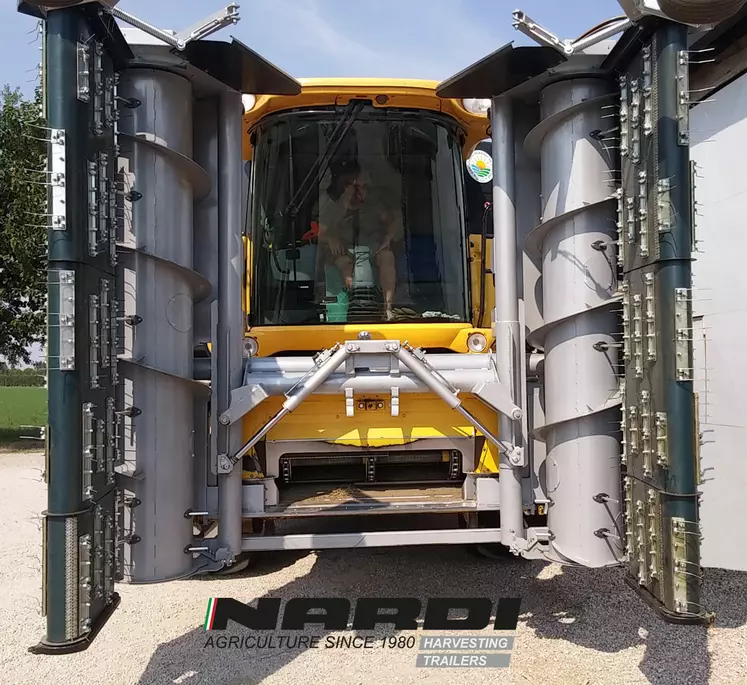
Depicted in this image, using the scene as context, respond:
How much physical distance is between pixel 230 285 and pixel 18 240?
8.84 meters

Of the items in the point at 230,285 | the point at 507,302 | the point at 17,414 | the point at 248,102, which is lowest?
the point at 17,414

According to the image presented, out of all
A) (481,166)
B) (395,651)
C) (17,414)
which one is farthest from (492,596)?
(17,414)

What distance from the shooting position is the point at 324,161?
3.69 m

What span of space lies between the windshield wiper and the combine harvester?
14mm

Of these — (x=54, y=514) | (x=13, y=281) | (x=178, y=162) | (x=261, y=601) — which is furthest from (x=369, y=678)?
(x=13, y=281)

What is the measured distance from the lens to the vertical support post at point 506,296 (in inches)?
123

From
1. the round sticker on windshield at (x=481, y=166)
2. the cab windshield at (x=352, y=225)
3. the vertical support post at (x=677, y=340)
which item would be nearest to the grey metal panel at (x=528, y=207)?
the cab windshield at (x=352, y=225)

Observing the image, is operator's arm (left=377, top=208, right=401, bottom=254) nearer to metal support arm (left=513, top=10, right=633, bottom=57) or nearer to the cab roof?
the cab roof

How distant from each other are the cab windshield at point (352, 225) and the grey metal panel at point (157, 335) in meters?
0.84

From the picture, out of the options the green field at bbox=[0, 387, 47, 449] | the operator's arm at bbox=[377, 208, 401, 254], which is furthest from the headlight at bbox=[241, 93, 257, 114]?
the green field at bbox=[0, 387, 47, 449]

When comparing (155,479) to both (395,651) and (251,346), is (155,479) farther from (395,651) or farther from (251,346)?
(395,651)

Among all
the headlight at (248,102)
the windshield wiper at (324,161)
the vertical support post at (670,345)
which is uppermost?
the headlight at (248,102)

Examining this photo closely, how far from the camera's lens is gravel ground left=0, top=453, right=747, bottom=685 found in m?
2.94

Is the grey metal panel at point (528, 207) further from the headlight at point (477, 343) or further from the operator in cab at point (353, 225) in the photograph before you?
the operator in cab at point (353, 225)
